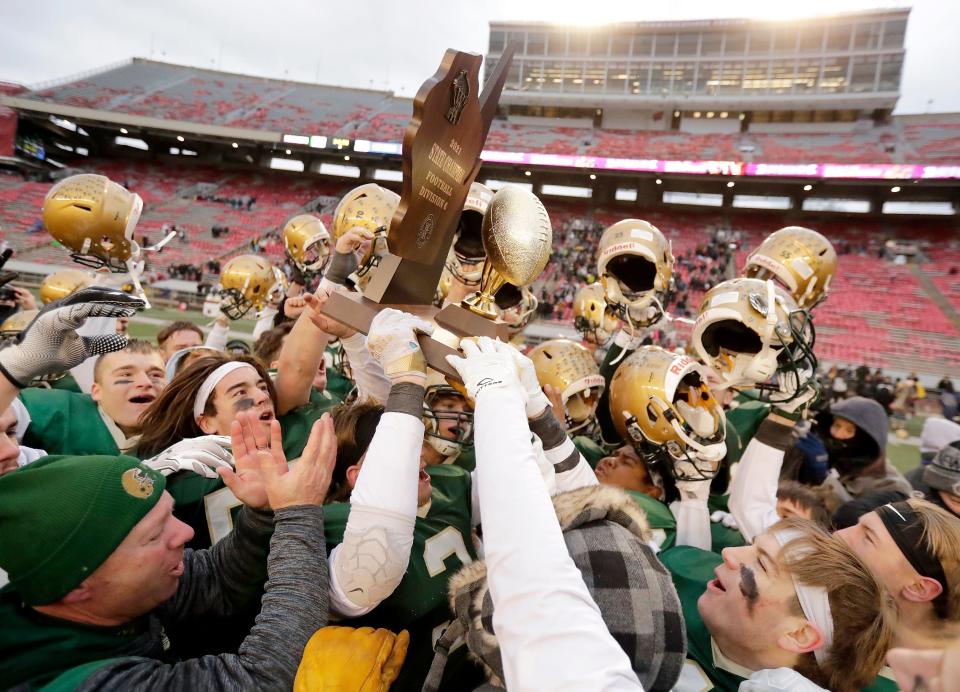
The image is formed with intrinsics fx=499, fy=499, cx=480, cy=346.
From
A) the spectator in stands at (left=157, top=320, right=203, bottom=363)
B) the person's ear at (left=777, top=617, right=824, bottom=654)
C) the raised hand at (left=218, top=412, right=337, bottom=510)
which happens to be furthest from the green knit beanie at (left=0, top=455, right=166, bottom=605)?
the spectator in stands at (left=157, top=320, right=203, bottom=363)

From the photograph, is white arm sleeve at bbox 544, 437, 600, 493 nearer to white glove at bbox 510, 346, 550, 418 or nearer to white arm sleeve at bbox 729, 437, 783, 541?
white glove at bbox 510, 346, 550, 418

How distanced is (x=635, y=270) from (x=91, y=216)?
3002 mm

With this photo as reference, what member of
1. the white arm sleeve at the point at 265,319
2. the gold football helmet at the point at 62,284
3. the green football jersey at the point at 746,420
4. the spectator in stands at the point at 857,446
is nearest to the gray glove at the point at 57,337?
the green football jersey at the point at 746,420

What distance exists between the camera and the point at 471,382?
3.76 feet

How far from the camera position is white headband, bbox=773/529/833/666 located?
1.23 meters

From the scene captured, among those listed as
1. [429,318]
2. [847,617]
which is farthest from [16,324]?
[847,617]

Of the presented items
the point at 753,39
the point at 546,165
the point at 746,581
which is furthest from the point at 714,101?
the point at 746,581

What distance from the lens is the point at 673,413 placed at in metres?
2.04

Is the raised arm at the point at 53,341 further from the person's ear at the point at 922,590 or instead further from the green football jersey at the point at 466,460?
the person's ear at the point at 922,590

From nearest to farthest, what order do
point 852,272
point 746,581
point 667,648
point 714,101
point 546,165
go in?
point 667,648, point 746,581, point 852,272, point 546,165, point 714,101

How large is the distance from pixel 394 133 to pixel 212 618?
2724 cm

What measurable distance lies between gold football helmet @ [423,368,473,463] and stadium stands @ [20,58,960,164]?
23477 mm

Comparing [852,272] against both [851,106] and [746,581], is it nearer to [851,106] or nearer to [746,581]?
[851,106]

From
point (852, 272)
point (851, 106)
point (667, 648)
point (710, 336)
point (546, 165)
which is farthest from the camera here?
point (851, 106)
